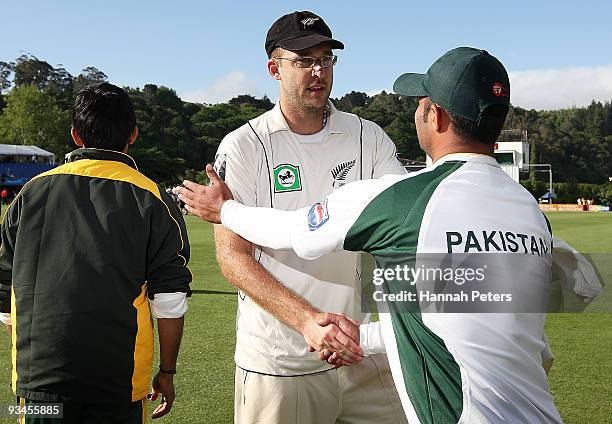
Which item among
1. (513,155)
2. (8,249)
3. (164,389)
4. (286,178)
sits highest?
(513,155)

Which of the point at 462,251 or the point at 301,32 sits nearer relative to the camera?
the point at 462,251

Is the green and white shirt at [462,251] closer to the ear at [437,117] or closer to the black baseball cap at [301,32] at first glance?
the ear at [437,117]

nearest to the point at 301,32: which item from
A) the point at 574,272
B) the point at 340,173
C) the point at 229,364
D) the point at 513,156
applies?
the point at 340,173

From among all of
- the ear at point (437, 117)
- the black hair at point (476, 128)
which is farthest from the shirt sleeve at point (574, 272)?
the ear at point (437, 117)

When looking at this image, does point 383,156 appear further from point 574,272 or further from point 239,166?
point 574,272

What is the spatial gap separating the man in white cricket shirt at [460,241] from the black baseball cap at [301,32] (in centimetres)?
120

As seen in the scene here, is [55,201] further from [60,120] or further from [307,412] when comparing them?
[60,120]

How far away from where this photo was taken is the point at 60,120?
8944 centimetres

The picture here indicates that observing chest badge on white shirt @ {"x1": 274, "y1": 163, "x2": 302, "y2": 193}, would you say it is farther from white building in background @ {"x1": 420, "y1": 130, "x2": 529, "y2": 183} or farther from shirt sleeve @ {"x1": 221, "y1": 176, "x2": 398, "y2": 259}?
white building in background @ {"x1": 420, "y1": 130, "x2": 529, "y2": 183}

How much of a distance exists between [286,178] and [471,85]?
4.34 ft

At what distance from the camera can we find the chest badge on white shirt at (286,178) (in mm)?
3430

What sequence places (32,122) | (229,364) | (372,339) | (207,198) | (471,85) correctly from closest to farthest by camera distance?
1. (471,85)
2. (372,339)
3. (207,198)
4. (229,364)
5. (32,122)

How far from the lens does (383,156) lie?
12.0 feet

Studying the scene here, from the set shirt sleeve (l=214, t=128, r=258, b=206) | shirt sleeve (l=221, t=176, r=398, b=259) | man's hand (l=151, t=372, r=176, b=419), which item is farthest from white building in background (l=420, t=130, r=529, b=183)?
shirt sleeve (l=221, t=176, r=398, b=259)
